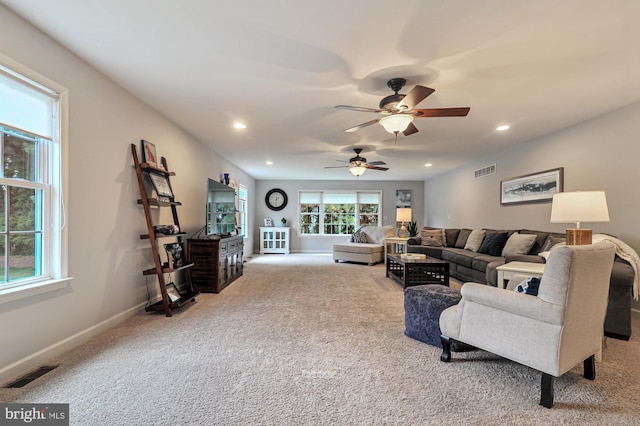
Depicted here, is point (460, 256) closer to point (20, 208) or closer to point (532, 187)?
point (532, 187)

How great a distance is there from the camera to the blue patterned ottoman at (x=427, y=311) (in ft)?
8.19

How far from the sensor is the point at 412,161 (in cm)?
662

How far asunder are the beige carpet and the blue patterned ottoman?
85 mm

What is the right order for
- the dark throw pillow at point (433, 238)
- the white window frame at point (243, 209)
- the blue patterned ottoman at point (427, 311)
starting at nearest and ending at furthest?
the blue patterned ottoman at point (427, 311) < the dark throw pillow at point (433, 238) < the white window frame at point (243, 209)

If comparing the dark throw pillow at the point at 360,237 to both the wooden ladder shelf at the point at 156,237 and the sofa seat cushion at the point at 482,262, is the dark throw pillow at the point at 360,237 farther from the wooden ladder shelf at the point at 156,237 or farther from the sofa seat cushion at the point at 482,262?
the wooden ladder shelf at the point at 156,237

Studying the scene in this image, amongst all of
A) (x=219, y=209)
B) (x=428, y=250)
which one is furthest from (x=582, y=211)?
(x=219, y=209)

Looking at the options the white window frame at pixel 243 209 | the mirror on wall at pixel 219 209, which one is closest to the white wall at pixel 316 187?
the white window frame at pixel 243 209

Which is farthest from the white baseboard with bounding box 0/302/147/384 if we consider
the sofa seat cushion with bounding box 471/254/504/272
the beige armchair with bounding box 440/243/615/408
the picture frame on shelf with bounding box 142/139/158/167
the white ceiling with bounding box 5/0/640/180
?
the sofa seat cushion with bounding box 471/254/504/272

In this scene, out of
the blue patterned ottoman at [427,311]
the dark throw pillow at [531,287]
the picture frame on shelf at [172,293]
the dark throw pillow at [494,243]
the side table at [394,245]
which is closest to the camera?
the dark throw pillow at [531,287]

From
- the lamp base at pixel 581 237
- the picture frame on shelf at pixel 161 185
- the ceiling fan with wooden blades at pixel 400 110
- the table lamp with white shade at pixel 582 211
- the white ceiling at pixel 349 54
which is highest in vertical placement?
the white ceiling at pixel 349 54

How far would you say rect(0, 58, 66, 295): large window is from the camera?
2.00 metres

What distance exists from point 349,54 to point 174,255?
9.72 ft

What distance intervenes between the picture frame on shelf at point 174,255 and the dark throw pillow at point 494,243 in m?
4.76

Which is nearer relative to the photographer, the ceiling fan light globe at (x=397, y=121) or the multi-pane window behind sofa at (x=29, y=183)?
the multi-pane window behind sofa at (x=29, y=183)
